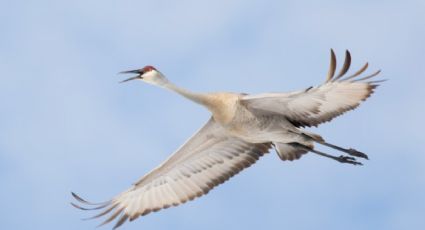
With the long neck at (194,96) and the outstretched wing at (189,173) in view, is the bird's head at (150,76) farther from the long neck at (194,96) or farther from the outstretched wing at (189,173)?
the outstretched wing at (189,173)

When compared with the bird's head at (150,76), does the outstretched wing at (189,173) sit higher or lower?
lower

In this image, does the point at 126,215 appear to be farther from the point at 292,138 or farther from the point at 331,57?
the point at 331,57

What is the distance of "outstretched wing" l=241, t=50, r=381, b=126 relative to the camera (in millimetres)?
18609

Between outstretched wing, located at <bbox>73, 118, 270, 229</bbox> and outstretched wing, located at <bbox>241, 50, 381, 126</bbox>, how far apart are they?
1.12 m

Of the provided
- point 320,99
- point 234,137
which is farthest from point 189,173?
point 320,99

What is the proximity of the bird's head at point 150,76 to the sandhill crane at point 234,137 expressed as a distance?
0.01 metres

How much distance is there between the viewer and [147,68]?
19.7 metres

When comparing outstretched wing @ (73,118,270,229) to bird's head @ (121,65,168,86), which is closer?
bird's head @ (121,65,168,86)

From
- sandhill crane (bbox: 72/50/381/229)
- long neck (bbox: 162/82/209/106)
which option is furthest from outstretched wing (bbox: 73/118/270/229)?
long neck (bbox: 162/82/209/106)

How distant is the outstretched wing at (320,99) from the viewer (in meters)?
18.6

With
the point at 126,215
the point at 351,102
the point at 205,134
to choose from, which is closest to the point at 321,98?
the point at 351,102

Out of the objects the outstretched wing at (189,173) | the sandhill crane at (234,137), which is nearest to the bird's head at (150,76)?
the sandhill crane at (234,137)

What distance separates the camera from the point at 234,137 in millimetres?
20156

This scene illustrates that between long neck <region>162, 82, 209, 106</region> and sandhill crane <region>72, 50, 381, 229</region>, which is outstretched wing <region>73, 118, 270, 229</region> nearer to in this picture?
sandhill crane <region>72, 50, 381, 229</region>
